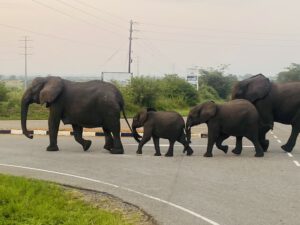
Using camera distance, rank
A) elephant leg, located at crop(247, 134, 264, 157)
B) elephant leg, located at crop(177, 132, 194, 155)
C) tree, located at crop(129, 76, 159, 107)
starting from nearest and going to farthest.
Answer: elephant leg, located at crop(247, 134, 264, 157), elephant leg, located at crop(177, 132, 194, 155), tree, located at crop(129, 76, 159, 107)

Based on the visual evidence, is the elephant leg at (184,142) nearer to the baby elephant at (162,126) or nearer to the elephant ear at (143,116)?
the baby elephant at (162,126)

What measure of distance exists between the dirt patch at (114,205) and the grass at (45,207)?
4.9 inches

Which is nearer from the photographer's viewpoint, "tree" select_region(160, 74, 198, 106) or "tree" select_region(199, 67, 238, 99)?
"tree" select_region(160, 74, 198, 106)

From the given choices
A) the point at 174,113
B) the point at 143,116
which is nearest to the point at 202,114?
the point at 174,113

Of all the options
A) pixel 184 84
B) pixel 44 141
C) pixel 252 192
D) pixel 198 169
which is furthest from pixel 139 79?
pixel 252 192

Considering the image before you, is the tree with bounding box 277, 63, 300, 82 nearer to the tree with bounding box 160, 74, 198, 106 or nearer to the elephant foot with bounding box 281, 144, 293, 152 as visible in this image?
the tree with bounding box 160, 74, 198, 106

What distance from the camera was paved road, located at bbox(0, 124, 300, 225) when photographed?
883 cm

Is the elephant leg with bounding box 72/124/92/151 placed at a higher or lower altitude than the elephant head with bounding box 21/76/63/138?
lower

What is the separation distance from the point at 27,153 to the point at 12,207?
24.8ft

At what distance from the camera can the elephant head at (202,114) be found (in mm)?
15672

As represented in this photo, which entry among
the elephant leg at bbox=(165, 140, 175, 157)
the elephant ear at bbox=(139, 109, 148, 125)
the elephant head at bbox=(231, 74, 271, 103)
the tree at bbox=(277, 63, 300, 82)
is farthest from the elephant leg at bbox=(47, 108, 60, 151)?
the tree at bbox=(277, 63, 300, 82)

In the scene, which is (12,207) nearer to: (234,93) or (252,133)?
(252,133)

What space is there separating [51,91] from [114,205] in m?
7.70

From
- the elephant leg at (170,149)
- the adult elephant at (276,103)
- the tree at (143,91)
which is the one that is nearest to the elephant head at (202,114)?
the elephant leg at (170,149)
